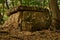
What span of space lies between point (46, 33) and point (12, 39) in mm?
1824

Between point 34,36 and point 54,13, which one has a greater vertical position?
point 54,13

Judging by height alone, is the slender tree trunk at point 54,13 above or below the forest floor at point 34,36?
above

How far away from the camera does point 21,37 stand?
21.9 feet

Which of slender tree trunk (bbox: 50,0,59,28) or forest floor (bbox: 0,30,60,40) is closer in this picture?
forest floor (bbox: 0,30,60,40)

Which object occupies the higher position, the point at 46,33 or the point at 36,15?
the point at 36,15

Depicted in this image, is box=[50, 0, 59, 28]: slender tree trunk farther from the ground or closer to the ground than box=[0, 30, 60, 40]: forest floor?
farther from the ground

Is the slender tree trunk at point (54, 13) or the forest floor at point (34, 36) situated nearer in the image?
the forest floor at point (34, 36)

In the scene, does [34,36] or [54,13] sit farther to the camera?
[54,13]

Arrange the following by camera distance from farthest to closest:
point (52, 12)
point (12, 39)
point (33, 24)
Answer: point (33, 24)
point (52, 12)
point (12, 39)

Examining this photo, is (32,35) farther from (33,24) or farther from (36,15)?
(36,15)

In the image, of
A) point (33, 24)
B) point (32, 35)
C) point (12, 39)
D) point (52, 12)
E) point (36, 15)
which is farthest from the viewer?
point (36, 15)

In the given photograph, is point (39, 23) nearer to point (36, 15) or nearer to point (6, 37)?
point (36, 15)

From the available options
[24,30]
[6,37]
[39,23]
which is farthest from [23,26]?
[6,37]

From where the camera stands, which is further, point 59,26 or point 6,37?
point 59,26
